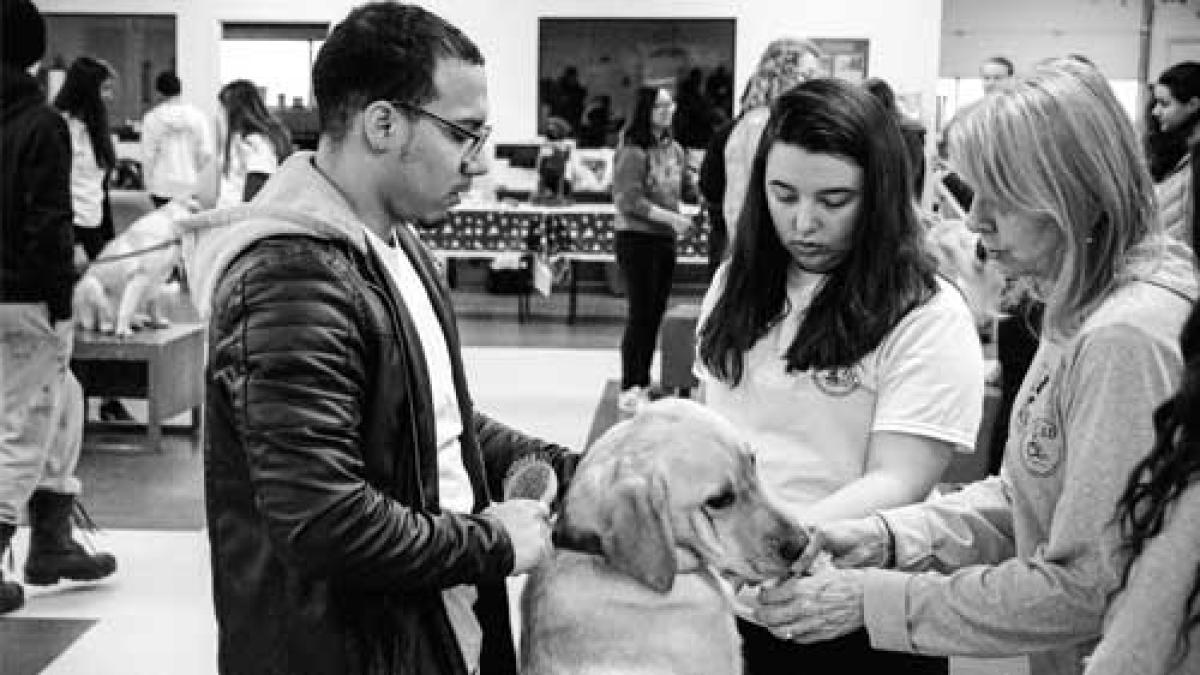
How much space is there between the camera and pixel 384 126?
5.63 ft

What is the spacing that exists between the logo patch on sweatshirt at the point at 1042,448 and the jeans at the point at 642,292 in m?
6.17

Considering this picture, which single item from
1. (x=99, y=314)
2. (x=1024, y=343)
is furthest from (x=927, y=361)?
(x=99, y=314)

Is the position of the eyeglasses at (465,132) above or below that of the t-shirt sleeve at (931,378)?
above

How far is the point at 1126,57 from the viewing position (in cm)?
2058

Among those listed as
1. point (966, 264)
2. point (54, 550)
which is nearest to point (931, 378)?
point (54, 550)

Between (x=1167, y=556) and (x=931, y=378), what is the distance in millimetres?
757

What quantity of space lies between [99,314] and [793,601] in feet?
18.5

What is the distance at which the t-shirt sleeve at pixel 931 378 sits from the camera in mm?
2055

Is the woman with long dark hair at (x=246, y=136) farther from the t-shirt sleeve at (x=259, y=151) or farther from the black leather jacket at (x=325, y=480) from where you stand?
the black leather jacket at (x=325, y=480)

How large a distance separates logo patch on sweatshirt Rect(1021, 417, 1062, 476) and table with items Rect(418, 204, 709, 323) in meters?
10.1

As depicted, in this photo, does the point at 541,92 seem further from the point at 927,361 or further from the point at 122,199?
the point at 927,361

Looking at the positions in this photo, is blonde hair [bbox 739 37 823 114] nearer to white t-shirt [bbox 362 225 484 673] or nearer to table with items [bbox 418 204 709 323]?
white t-shirt [bbox 362 225 484 673]

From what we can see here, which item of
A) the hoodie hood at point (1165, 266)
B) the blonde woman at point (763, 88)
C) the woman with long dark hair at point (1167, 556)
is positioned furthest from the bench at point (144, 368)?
the woman with long dark hair at point (1167, 556)

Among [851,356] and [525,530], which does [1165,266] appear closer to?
[851,356]
